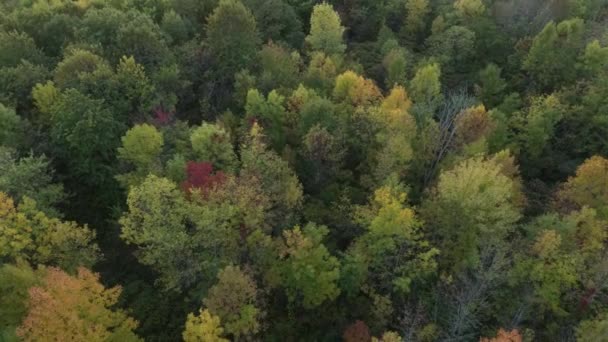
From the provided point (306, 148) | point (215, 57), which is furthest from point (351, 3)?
point (306, 148)

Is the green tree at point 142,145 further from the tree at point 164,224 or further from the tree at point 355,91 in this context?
the tree at point 355,91

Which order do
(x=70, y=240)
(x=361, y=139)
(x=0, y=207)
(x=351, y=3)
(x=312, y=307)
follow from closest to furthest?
(x=0, y=207) < (x=70, y=240) < (x=312, y=307) < (x=361, y=139) < (x=351, y=3)

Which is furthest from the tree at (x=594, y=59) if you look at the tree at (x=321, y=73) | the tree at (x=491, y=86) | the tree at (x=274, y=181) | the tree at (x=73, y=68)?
the tree at (x=73, y=68)

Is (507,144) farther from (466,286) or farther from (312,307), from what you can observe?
(312,307)

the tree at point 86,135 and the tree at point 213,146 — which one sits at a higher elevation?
the tree at point 213,146

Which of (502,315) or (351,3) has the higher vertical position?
(351,3)

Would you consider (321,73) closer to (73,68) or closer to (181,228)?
(73,68)

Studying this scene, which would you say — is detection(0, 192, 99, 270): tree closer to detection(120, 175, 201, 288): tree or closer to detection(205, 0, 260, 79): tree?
detection(120, 175, 201, 288): tree
